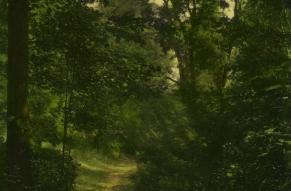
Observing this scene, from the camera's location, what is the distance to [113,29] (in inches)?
540

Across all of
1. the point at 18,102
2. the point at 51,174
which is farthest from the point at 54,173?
the point at 18,102

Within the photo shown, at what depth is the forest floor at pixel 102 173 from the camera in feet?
76.1

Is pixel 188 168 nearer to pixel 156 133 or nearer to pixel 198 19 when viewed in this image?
pixel 156 133

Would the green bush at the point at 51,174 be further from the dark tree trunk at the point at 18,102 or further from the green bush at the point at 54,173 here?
the dark tree trunk at the point at 18,102

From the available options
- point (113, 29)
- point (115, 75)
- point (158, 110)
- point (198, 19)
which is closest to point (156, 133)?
point (158, 110)

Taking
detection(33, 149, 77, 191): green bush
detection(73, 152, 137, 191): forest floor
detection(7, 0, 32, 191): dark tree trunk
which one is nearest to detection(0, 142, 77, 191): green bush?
detection(33, 149, 77, 191): green bush

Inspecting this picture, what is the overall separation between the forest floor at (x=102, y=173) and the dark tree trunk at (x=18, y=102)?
7390 millimetres

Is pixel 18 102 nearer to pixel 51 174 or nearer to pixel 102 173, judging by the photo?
pixel 51 174

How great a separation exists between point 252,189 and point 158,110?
3.71 m

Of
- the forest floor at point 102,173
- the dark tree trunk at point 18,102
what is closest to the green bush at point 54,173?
the dark tree trunk at point 18,102

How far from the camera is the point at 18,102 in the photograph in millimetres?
11711

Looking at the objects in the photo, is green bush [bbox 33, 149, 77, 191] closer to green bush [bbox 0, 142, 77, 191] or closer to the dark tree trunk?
green bush [bbox 0, 142, 77, 191]

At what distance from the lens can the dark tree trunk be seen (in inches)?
458

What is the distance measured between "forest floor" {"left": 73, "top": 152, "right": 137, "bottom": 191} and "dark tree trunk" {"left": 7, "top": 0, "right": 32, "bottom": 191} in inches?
291
